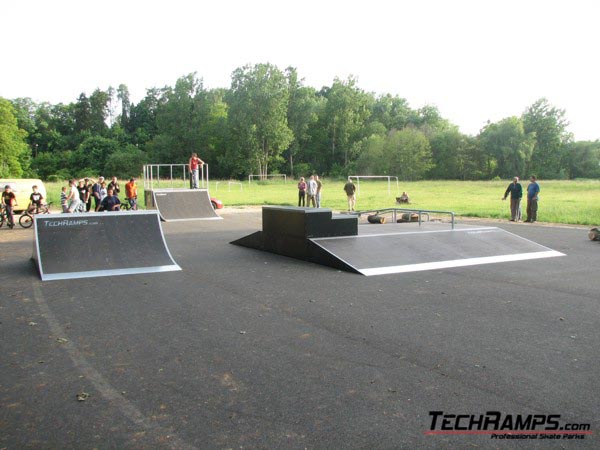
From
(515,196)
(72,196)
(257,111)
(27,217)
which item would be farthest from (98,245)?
(257,111)

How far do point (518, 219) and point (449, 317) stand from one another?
15287mm

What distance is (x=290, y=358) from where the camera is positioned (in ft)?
16.8

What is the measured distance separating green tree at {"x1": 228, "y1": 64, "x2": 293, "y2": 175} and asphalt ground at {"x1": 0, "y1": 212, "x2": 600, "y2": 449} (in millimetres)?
66766

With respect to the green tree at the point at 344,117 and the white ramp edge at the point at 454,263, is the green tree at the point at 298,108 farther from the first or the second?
the white ramp edge at the point at 454,263

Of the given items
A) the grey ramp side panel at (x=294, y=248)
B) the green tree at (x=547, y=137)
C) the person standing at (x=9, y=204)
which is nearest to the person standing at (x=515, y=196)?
the grey ramp side panel at (x=294, y=248)

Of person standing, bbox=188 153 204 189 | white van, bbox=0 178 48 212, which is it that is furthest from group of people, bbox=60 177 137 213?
person standing, bbox=188 153 204 189

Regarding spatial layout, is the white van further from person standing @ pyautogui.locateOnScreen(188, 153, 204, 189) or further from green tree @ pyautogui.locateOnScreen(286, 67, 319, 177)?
green tree @ pyautogui.locateOnScreen(286, 67, 319, 177)

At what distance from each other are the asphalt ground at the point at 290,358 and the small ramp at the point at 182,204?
1282 centimetres

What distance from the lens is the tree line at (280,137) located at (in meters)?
74.9

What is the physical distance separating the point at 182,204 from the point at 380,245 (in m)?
13.6

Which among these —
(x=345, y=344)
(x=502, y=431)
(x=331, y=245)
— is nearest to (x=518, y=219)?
(x=331, y=245)

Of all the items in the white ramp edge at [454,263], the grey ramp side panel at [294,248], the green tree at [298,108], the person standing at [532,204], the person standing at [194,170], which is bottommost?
the white ramp edge at [454,263]

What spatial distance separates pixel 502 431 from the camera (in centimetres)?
361

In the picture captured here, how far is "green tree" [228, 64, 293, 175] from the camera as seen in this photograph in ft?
242
